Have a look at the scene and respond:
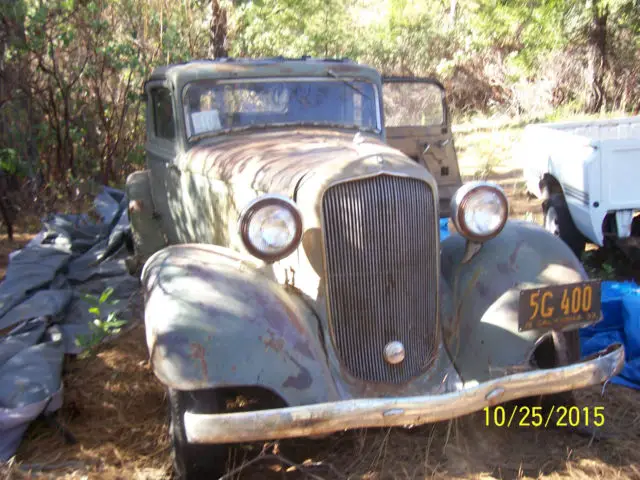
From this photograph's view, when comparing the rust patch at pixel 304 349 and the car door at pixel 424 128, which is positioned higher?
the car door at pixel 424 128

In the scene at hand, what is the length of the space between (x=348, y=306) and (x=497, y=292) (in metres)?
0.77

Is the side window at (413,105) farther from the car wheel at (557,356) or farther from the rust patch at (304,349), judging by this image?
the rust patch at (304,349)

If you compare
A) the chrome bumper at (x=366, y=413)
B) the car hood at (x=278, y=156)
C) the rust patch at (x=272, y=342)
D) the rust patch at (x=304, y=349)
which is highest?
the car hood at (x=278, y=156)

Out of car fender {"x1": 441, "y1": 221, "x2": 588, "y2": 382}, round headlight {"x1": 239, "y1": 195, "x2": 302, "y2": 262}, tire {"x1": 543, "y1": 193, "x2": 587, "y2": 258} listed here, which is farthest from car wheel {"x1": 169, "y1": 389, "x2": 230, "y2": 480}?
tire {"x1": 543, "y1": 193, "x2": 587, "y2": 258}

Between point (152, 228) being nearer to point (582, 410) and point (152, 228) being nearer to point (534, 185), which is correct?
point (582, 410)

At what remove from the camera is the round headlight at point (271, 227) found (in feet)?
9.84

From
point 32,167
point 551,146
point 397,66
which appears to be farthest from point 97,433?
point 397,66

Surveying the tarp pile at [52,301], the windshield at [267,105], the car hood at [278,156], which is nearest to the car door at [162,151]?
the windshield at [267,105]

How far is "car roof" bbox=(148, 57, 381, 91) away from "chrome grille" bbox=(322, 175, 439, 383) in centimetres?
169

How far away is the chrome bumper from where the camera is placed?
101 inches

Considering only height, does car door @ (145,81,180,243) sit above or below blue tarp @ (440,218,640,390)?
above

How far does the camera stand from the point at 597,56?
1373cm

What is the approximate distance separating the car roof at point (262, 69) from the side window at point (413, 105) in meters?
1.18
